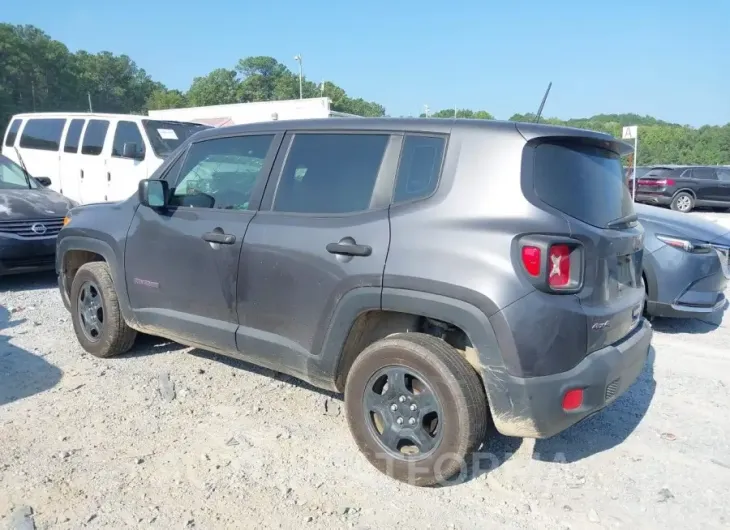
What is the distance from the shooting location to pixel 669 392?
423cm

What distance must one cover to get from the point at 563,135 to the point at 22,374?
160 inches

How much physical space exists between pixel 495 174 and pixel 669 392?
2.55 meters

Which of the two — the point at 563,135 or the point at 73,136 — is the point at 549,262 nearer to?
the point at 563,135

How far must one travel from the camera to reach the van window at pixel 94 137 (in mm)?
9758

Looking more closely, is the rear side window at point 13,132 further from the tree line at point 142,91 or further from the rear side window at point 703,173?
the tree line at point 142,91

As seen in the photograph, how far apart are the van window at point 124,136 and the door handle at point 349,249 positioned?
7231mm

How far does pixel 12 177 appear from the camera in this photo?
7793 millimetres

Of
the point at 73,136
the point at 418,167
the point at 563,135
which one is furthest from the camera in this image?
the point at 73,136

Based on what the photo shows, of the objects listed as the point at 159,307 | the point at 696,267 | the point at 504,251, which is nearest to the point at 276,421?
the point at 159,307

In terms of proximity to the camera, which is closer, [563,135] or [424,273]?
[424,273]

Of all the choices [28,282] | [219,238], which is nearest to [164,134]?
[28,282]

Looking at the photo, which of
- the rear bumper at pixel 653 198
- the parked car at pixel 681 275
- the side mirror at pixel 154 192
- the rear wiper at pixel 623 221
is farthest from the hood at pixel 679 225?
the rear bumper at pixel 653 198

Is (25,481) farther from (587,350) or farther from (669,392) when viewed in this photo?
(669,392)

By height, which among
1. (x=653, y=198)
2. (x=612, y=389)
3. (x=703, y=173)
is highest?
(x=612, y=389)
